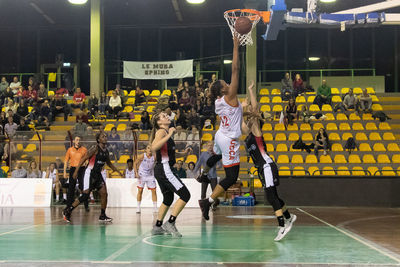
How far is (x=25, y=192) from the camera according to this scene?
1948 cm

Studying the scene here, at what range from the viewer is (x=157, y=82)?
3378 centimetres

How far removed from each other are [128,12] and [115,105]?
9.74 m

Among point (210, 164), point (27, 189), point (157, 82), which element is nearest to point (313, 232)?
point (210, 164)

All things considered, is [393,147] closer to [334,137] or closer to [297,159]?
[334,137]

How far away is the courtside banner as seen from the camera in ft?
94.7

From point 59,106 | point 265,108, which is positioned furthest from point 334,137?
point 59,106

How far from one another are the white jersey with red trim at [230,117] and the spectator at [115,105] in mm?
17382

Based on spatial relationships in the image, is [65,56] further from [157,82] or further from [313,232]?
[313,232]

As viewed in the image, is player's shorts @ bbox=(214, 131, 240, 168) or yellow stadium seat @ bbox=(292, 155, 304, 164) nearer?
player's shorts @ bbox=(214, 131, 240, 168)

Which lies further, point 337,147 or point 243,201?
point 337,147

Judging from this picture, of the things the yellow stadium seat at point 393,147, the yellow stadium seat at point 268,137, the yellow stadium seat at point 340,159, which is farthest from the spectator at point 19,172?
the yellow stadium seat at point 393,147

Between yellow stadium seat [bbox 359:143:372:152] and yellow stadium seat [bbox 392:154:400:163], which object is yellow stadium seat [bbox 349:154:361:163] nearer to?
yellow stadium seat [bbox 359:143:372:152]

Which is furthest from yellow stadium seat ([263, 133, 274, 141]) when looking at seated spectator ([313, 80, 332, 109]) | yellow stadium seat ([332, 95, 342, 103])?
yellow stadium seat ([332, 95, 342, 103])

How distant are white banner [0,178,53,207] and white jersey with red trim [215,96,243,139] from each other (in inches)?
468
